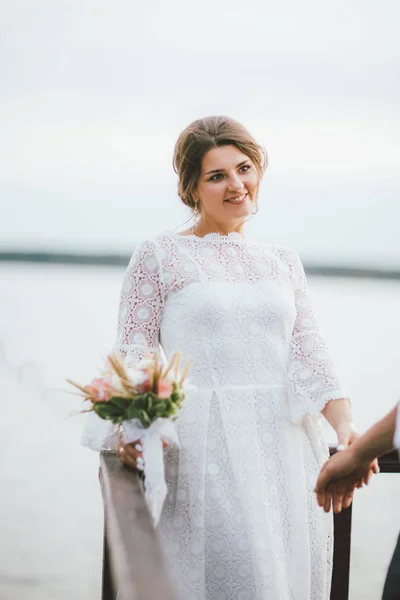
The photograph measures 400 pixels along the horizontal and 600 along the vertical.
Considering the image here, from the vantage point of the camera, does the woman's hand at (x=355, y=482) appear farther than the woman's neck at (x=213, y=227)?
No

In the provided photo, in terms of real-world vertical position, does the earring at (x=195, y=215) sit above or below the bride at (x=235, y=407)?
above

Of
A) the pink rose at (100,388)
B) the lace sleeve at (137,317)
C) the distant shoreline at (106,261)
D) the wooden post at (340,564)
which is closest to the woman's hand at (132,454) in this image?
the pink rose at (100,388)

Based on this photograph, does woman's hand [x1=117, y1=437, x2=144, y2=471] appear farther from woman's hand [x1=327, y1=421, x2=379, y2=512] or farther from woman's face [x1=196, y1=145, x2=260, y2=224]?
woman's face [x1=196, y1=145, x2=260, y2=224]

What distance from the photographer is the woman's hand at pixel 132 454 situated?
2135 mm

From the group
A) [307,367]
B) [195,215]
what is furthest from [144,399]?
[195,215]

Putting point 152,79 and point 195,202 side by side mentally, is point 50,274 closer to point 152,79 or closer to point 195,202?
point 152,79

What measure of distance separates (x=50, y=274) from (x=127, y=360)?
1283cm

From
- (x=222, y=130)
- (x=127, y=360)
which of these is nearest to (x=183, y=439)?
(x=127, y=360)

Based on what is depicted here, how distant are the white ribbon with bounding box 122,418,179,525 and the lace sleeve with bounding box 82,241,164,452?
36cm

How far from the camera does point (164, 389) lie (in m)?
2.04

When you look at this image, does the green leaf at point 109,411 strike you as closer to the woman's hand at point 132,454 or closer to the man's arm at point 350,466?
the woman's hand at point 132,454

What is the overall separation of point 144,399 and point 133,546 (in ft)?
1.55

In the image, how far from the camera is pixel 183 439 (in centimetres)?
256

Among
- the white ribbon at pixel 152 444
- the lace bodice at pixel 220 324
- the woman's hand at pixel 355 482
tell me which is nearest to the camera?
the white ribbon at pixel 152 444
